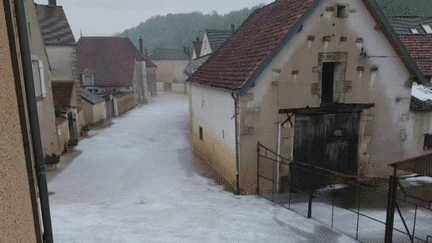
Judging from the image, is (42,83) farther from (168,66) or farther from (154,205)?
(168,66)

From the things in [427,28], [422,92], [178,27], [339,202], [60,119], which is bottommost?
[339,202]

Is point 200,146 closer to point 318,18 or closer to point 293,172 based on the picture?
point 293,172

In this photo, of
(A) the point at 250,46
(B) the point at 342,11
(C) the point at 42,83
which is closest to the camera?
(B) the point at 342,11

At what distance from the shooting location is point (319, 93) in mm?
10789

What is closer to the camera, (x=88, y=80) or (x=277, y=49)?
(x=277, y=49)

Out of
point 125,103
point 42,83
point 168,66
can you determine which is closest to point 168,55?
point 168,66

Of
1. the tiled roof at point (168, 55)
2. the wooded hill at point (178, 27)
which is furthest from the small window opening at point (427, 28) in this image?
the wooded hill at point (178, 27)

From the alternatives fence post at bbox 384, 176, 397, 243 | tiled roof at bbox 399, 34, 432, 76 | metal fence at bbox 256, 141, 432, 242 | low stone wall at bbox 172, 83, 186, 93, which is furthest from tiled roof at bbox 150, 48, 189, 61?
fence post at bbox 384, 176, 397, 243

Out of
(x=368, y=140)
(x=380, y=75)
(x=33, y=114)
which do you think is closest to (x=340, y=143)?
(x=368, y=140)

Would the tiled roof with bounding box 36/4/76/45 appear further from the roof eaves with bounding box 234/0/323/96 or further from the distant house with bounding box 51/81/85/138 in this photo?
the roof eaves with bounding box 234/0/323/96

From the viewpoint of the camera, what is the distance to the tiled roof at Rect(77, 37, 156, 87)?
35.9m

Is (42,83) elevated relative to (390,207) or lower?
elevated

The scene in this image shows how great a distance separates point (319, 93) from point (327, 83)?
1200 mm

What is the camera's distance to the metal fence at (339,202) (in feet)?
25.8
